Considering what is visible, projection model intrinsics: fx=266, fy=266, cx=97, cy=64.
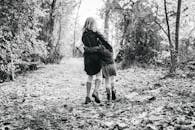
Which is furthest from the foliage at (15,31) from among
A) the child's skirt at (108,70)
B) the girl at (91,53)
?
the child's skirt at (108,70)

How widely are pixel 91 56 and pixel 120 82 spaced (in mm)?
4034

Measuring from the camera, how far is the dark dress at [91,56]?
6941 millimetres

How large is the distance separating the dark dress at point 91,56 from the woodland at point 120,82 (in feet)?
1.73

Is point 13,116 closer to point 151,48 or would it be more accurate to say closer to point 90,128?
point 90,128

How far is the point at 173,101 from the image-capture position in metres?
6.02

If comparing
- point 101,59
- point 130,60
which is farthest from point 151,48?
point 101,59

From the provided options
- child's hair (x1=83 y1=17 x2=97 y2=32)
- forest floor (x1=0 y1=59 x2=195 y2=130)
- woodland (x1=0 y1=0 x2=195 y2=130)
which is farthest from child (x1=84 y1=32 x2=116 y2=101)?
forest floor (x1=0 y1=59 x2=195 y2=130)

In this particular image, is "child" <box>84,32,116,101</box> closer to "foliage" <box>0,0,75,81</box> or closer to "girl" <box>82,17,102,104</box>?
"girl" <box>82,17,102,104</box>

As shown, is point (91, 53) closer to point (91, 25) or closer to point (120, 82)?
point (91, 25)

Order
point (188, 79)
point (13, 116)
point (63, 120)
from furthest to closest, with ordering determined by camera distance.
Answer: point (188, 79)
point (13, 116)
point (63, 120)

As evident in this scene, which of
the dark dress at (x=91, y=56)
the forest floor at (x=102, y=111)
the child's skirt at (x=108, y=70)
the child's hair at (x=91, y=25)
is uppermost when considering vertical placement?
the child's hair at (x=91, y=25)

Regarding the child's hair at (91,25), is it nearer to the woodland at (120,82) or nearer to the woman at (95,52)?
Answer: the woman at (95,52)

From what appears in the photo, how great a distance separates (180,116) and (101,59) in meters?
2.94

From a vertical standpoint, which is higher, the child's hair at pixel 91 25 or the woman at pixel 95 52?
the child's hair at pixel 91 25
